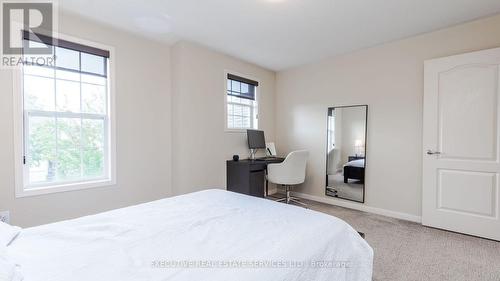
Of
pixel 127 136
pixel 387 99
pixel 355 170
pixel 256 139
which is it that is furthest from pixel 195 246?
pixel 387 99

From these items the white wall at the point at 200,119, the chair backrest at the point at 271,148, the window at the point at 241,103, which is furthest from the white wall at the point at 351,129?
the white wall at the point at 200,119

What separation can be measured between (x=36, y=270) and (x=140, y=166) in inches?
85.7

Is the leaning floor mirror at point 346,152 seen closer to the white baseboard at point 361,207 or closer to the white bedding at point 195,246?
the white baseboard at point 361,207

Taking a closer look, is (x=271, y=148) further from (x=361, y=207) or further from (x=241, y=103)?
(x=361, y=207)

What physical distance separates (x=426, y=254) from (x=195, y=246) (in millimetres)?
2262

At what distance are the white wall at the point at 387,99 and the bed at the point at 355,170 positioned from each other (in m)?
0.08

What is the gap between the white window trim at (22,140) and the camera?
213 centimetres

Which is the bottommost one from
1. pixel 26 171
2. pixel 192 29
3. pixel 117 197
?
pixel 117 197

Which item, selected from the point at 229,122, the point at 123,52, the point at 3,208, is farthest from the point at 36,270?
the point at 229,122

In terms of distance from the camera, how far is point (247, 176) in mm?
3420

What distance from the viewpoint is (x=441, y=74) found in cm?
276

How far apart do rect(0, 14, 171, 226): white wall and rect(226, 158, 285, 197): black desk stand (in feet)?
2.99

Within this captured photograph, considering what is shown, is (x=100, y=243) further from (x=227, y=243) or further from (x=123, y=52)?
(x=123, y=52)

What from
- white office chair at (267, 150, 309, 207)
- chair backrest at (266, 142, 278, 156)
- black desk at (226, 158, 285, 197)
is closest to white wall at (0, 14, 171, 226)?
black desk at (226, 158, 285, 197)
